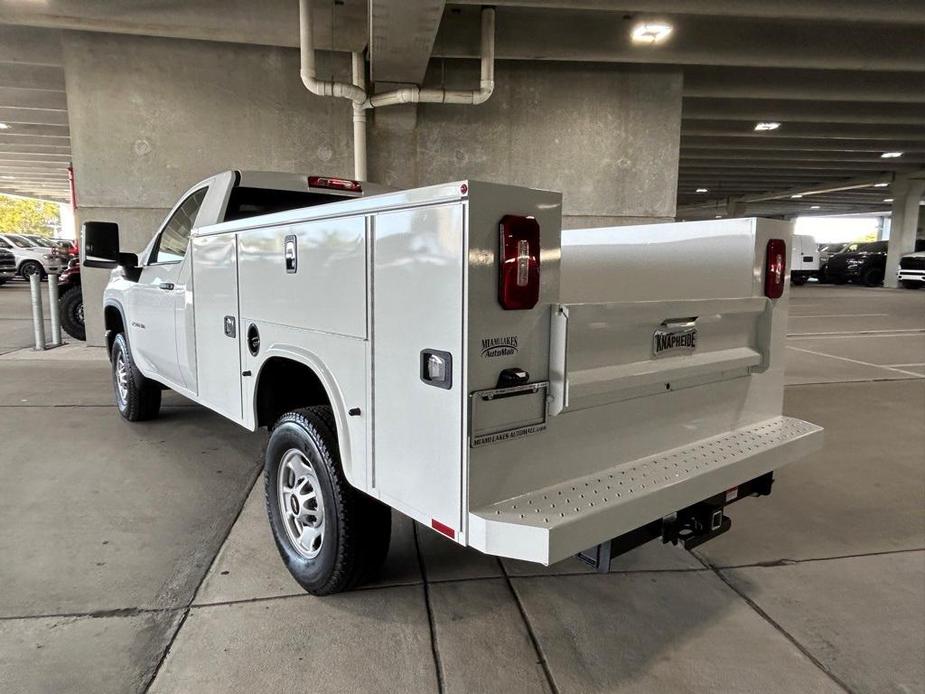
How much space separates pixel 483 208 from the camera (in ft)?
6.32

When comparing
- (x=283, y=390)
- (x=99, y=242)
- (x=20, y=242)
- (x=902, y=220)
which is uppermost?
(x=902, y=220)

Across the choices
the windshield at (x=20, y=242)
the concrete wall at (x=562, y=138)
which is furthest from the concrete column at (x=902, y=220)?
the windshield at (x=20, y=242)

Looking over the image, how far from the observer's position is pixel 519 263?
2012 mm

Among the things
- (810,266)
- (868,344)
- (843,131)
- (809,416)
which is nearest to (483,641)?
(809,416)

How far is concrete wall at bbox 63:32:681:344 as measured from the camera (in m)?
9.50

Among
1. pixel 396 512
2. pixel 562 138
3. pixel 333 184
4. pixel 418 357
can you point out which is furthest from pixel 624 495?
pixel 562 138

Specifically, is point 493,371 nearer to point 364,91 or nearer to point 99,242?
point 99,242

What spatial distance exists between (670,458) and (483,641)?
1.07 m

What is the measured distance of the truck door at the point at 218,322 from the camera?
3469mm

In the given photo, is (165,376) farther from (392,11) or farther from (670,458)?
(392,11)

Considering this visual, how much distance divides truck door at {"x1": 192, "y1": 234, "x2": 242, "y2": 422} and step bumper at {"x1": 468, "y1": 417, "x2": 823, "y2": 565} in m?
2.00

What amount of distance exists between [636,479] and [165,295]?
3.53m

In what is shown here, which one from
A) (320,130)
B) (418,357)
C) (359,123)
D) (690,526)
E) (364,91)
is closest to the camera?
(418,357)

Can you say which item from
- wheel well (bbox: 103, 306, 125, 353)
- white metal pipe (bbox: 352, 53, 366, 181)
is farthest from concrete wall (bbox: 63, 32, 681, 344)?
wheel well (bbox: 103, 306, 125, 353)
